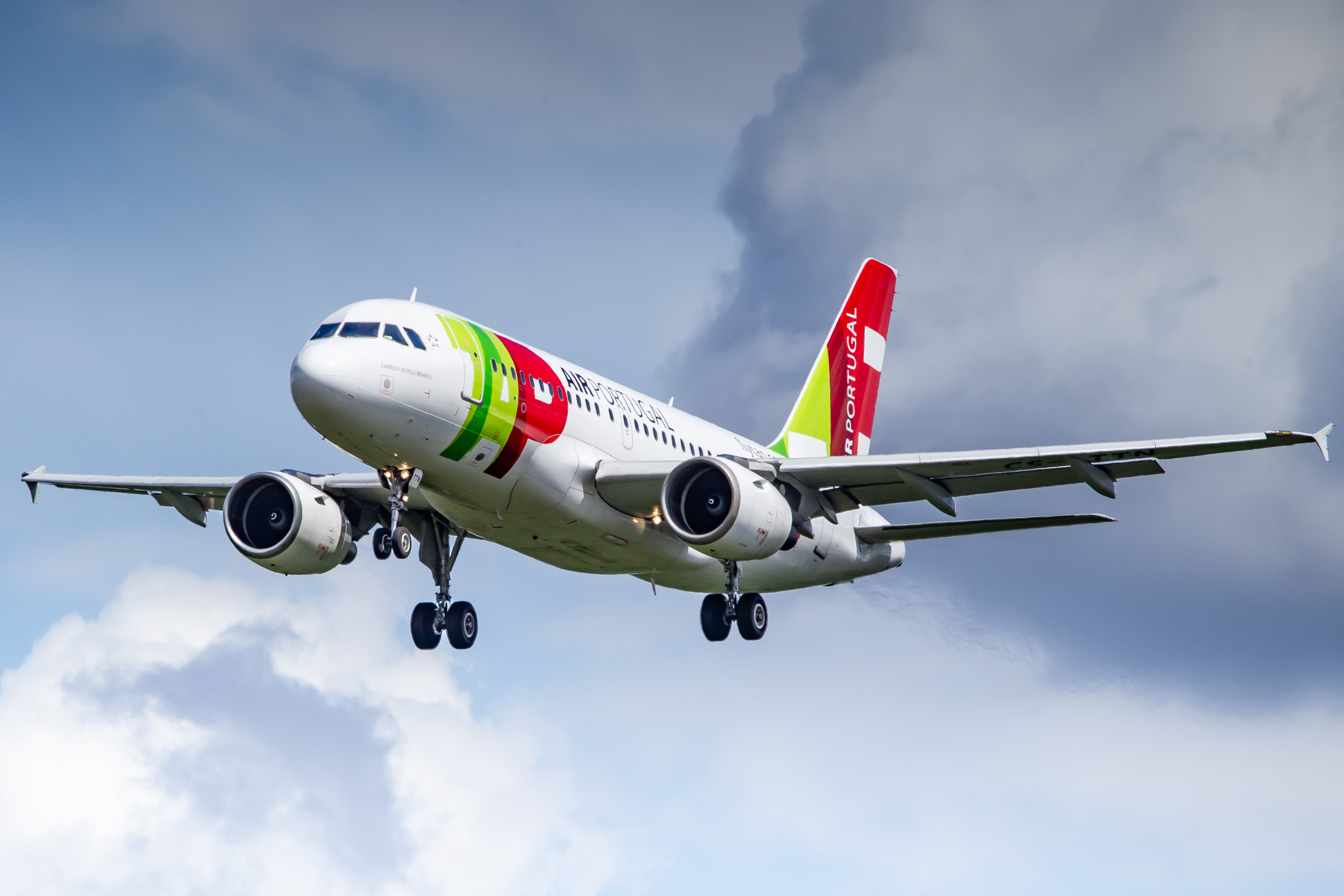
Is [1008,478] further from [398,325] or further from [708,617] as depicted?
[398,325]

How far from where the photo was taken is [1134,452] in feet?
94.8

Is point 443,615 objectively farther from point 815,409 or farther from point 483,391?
point 815,409

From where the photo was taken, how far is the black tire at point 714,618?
117 ft

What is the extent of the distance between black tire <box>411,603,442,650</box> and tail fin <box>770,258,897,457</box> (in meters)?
11.6

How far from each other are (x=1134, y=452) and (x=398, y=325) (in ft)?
47.4

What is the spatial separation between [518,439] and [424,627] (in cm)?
742

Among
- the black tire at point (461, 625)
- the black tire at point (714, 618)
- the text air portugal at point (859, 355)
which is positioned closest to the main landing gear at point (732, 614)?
the black tire at point (714, 618)

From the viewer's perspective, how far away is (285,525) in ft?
109

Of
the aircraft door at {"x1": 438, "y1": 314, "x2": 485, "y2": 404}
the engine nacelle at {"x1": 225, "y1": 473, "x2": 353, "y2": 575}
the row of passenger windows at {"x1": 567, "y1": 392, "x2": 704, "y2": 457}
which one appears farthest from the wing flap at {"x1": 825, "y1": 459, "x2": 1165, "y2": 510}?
the engine nacelle at {"x1": 225, "y1": 473, "x2": 353, "y2": 575}

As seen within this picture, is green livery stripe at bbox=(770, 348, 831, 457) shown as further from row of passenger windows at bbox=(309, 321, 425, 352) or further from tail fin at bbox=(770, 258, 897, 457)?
row of passenger windows at bbox=(309, 321, 425, 352)

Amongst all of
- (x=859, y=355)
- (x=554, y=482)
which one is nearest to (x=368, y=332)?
(x=554, y=482)

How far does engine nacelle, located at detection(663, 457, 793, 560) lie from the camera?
30.0m

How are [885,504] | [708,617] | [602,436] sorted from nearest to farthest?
[602,436] < [885,504] < [708,617]

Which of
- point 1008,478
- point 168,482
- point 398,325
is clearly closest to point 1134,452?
point 1008,478
